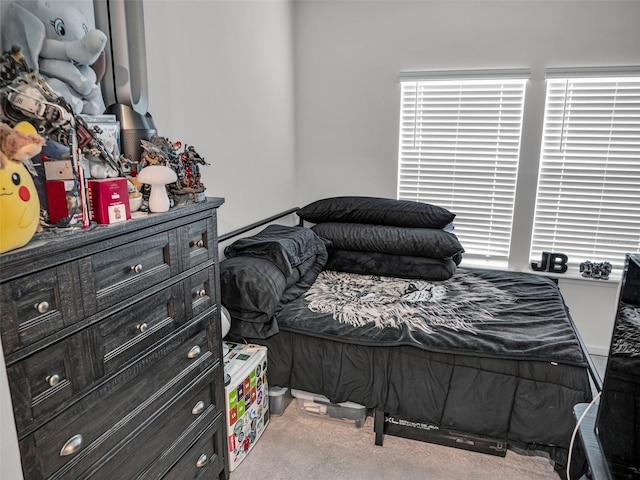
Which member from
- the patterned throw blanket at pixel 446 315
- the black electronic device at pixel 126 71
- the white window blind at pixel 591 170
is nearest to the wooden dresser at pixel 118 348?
the black electronic device at pixel 126 71

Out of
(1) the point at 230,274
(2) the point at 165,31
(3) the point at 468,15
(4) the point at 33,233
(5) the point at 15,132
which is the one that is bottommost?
(1) the point at 230,274

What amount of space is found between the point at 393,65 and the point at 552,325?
2.10 meters

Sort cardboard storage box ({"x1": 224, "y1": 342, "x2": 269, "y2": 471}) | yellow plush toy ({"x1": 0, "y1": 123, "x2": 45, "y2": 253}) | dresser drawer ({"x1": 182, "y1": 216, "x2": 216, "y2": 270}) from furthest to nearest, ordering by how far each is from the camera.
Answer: cardboard storage box ({"x1": 224, "y1": 342, "x2": 269, "y2": 471}) < dresser drawer ({"x1": 182, "y1": 216, "x2": 216, "y2": 270}) < yellow plush toy ({"x1": 0, "y1": 123, "x2": 45, "y2": 253})

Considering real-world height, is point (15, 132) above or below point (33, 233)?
above

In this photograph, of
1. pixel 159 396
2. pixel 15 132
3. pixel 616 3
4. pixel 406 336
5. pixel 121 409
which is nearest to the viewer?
pixel 15 132

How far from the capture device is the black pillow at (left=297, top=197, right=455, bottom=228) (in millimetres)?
2996

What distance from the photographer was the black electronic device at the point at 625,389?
1060 millimetres

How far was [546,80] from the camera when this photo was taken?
2.95m

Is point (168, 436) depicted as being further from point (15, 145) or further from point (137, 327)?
point (15, 145)

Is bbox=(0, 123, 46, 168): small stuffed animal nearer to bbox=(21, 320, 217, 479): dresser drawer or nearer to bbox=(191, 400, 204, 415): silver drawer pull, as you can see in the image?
bbox=(21, 320, 217, 479): dresser drawer

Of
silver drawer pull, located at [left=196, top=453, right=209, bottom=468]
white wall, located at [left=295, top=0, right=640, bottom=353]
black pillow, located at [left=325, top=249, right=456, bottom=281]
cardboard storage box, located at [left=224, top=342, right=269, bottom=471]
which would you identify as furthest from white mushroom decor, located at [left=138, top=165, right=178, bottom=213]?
white wall, located at [left=295, top=0, right=640, bottom=353]

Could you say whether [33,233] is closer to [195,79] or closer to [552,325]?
[195,79]

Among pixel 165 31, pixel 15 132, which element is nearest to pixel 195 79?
pixel 165 31

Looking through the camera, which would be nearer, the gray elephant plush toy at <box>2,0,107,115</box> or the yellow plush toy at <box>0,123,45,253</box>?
the yellow plush toy at <box>0,123,45,253</box>
